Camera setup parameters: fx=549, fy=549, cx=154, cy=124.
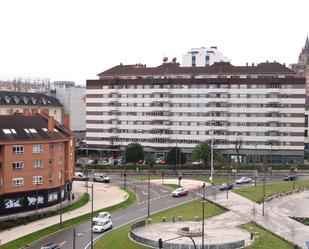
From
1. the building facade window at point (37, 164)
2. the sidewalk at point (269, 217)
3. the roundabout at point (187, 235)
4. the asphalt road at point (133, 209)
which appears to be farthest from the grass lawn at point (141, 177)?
the roundabout at point (187, 235)

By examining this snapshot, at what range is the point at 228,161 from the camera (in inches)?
5300

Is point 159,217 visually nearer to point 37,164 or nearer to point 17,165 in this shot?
point 37,164

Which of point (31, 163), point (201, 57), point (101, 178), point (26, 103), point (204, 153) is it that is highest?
point (201, 57)

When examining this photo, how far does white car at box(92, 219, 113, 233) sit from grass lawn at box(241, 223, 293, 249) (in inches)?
628

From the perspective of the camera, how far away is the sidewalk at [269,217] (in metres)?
62.5

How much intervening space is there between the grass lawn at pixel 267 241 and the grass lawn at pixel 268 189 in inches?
903

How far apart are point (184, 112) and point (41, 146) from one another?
65411 millimetres

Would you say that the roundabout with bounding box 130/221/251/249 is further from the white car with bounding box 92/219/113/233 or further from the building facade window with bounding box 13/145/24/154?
the building facade window with bounding box 13/145/24/154

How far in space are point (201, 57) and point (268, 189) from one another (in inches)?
3097

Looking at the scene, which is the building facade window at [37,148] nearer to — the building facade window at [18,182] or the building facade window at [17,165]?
the building facade window at [17,165]

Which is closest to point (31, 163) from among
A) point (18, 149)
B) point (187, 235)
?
point (18, 149)

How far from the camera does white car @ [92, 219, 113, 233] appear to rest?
62672mm

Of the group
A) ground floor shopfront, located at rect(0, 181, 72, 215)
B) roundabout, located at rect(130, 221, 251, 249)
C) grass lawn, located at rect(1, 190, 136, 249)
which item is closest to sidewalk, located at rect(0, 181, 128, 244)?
grass lawn, located at rect(1, 190, 136, 249)

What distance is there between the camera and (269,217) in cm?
7256
